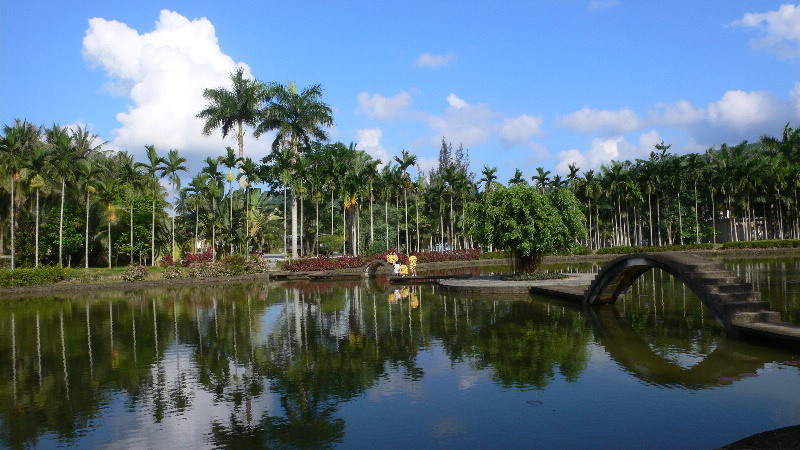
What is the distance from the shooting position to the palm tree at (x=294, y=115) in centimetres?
5872

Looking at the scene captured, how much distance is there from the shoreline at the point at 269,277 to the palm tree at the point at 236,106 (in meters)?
20.4

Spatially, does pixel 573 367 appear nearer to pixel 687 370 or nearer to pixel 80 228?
pixel 687 370

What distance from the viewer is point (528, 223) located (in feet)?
96.5

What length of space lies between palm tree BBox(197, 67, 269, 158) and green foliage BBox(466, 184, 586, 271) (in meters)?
37.2

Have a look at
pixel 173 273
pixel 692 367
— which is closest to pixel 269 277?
pixel 173 273

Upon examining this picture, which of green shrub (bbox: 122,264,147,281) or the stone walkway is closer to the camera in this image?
the stone walkway

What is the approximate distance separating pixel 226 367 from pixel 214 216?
40.9m

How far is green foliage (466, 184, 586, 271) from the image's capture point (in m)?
29.2

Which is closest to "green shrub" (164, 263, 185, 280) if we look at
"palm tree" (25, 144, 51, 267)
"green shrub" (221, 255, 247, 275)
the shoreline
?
the shoreline

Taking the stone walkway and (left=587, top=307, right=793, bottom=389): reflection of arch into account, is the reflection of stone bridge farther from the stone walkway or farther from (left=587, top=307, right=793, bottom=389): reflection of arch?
the stone walkway

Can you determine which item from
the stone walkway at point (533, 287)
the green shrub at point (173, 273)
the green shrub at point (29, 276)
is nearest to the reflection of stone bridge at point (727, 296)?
the stone walkway at point (533, 287)

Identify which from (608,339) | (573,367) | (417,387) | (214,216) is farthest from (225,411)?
(214,216)

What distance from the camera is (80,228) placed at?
54.1 m

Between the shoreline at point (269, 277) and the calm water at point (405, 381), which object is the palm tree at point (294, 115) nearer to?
the shoreline at point (269, 277)
